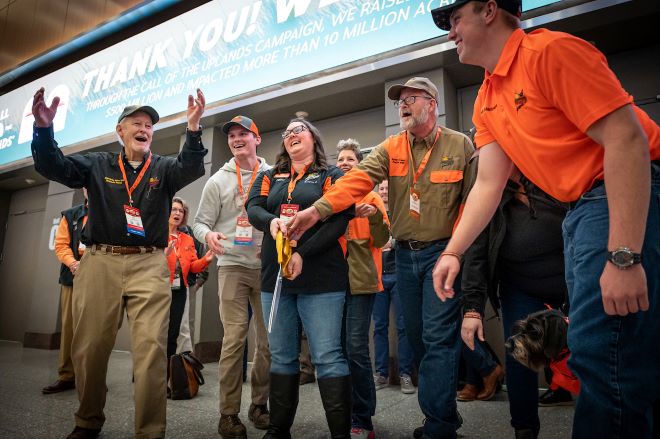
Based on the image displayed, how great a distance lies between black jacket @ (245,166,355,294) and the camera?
1.98m

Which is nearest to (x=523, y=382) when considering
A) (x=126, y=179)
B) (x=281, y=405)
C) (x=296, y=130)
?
(x=281, y=405)

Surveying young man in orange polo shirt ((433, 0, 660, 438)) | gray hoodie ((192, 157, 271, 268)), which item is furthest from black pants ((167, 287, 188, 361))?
young man in orange polo shirt ((433, 0, 660, 438))

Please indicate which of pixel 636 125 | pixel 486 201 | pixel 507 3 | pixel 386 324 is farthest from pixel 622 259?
pixel 386 324

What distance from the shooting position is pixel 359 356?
2.33 metres

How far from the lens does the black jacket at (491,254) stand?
1.81m

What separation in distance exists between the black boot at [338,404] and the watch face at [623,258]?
1.31 metres

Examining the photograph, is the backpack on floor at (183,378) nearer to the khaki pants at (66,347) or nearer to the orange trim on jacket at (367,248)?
the khaki pants at (66,347)

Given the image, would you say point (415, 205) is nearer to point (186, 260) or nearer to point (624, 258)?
point (624, 258)

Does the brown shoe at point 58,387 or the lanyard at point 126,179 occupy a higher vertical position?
the lanyard at point 126,179

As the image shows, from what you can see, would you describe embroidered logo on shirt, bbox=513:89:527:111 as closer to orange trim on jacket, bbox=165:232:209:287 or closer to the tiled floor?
the tiled floor

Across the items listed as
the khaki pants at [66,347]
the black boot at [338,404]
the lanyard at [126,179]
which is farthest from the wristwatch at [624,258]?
the khaki pants at [66,347]

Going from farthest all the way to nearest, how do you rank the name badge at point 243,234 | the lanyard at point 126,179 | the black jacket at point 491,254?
the name badge at point 243,234, the lanyard at point 126,179, the black jacket at point 491,254

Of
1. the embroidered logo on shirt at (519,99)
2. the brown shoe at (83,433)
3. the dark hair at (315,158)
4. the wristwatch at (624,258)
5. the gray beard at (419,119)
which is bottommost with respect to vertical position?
→ the brown shoe at (83,433)

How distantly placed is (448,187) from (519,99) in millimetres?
985
